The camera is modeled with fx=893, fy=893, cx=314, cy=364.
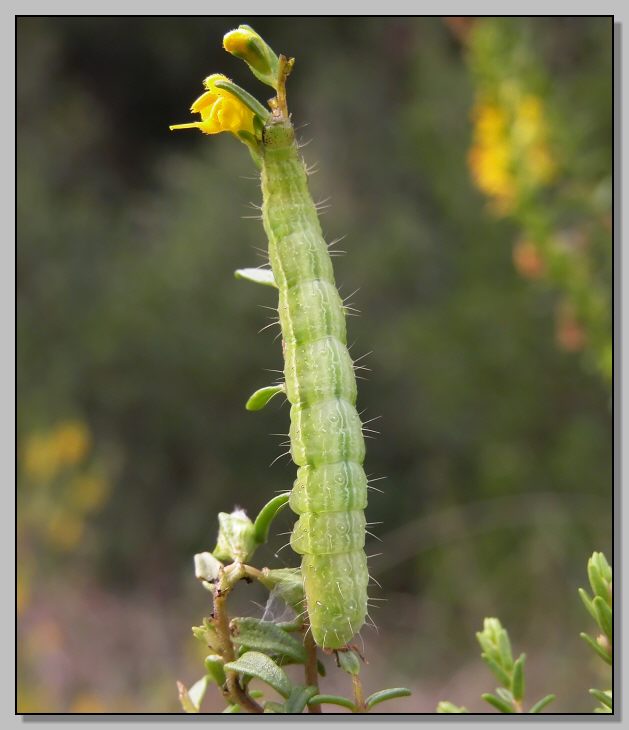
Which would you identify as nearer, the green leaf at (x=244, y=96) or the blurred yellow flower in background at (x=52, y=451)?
the green leaf at (x=244, y=96)

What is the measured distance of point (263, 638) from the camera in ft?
3.21

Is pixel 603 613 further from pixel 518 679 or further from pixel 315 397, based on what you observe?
pixel 315 397

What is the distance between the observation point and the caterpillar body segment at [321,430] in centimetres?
103

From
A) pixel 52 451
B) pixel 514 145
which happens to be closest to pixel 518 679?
pixel 514 145

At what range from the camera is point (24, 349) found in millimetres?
7902

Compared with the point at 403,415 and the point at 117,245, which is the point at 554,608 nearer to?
the point at 403,415

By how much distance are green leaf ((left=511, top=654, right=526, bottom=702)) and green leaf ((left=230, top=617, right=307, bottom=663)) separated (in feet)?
0.98

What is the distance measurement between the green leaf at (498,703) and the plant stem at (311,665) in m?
0.20


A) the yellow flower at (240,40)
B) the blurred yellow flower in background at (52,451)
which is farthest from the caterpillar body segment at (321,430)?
the blurred yellow flower in background at (52,451)

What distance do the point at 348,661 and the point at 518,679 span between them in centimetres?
25

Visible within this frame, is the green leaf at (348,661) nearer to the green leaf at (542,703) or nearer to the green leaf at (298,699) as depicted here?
the green leaf at (298,699)

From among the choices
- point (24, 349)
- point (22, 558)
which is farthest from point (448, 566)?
point (24, 349)

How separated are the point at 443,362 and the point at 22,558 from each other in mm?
3416

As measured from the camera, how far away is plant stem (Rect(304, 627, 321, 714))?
3.21 ft
